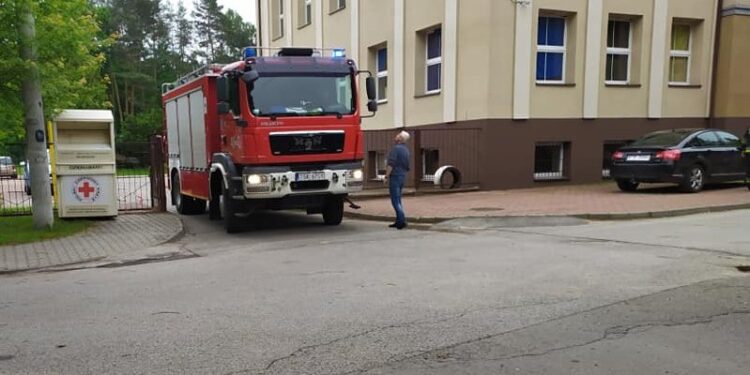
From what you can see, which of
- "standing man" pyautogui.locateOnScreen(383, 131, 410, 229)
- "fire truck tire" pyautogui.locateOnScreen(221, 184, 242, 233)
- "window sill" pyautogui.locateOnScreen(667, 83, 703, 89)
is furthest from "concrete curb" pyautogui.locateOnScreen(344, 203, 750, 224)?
"window sill" pyautogui.locateOnScreen(667, 83, 703, 89)

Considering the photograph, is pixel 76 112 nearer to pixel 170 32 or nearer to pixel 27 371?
pixel 27 371

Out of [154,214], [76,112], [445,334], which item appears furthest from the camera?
[154,214]

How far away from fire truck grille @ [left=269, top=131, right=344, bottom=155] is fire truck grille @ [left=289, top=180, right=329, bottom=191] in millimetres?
517

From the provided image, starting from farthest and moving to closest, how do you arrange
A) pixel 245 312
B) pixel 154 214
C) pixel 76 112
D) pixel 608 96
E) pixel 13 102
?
1. pixel 608 96
2. pixel 154 214
3. pixel 76 112
4. pixel 13 102
5. pixel 245 312

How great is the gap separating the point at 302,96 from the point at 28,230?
18.9 ft

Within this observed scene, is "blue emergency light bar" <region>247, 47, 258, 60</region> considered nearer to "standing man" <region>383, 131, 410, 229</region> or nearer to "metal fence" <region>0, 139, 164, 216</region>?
"standing man" <region>383, 131, 410, 229</region>

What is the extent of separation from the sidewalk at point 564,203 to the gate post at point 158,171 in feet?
15.4

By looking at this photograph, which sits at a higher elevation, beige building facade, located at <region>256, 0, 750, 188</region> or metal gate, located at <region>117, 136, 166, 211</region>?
beige building facade, located at <region>256, 0, 750, 188</region>

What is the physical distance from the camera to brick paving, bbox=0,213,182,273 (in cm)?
911

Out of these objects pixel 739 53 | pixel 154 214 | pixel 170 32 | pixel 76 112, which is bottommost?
pixel 154 214

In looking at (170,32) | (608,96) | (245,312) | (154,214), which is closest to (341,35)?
(608,96)

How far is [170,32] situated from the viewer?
7306 cm

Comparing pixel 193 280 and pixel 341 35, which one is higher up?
pixel 341 35

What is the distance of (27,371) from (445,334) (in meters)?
3.06
